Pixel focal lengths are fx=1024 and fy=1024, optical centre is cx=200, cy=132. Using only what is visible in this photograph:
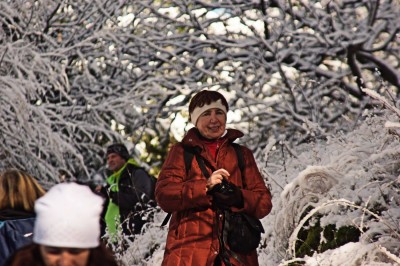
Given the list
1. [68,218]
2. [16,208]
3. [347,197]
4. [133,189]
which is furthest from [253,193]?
[133,189]

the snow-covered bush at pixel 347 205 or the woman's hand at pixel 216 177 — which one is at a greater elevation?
the woman's hand at pixel 216 177

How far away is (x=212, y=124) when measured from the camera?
5656mm

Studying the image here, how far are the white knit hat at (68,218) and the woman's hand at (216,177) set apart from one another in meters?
2.02

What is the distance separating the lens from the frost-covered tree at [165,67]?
12.3 metres

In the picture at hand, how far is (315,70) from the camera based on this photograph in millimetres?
12820

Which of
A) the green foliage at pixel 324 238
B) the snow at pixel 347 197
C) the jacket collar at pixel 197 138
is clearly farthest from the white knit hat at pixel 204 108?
the green foliage at pixel 324 238

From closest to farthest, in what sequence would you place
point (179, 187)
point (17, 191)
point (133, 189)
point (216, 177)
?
point (17, 191) < point (216, 177) < point (179, 187) < point (133, 189)

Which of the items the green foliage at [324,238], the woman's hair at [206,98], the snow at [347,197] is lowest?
the green foliage at [324,238]

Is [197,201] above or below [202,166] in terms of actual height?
below

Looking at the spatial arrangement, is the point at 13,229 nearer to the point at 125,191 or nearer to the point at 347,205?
the point at 347,205

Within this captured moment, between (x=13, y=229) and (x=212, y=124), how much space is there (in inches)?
53.8

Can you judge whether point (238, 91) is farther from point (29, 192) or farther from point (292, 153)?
point (29, 192)

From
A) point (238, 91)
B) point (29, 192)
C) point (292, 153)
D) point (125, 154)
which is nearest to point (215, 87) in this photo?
point (238, 91)

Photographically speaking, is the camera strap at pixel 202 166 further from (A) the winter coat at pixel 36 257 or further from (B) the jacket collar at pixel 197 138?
(A) the winter coat at pixel 36 257
